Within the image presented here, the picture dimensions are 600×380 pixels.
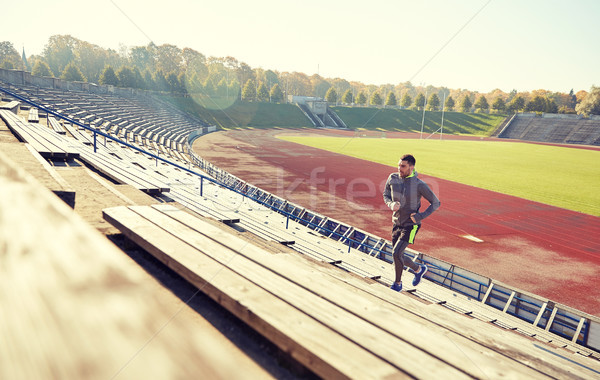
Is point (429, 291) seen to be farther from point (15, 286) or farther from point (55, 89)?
point (55, 89)

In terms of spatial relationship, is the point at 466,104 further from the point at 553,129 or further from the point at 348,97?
the point at 348,97

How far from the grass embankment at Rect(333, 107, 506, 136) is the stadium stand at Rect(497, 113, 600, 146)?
4915 millimetres

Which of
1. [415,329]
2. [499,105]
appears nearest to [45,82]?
[415,329]

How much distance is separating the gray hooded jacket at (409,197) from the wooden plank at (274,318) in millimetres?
3772

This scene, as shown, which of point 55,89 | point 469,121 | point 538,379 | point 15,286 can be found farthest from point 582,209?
point 469,121

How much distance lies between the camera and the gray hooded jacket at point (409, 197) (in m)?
5.98

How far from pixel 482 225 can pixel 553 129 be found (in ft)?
267

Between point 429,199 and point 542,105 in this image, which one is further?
point 542,105

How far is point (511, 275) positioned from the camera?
12.9 meters

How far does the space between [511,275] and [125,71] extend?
7685 cm

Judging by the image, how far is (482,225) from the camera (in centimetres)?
1841

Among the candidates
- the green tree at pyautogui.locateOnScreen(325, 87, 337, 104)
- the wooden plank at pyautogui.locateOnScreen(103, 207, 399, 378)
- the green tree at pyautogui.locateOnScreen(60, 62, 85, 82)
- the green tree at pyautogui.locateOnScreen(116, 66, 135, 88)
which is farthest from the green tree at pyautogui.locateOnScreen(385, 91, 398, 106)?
the wooden plank at pyautogui.locateOnScreen(103, 207, 399, 378)

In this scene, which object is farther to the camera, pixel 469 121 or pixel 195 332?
pixel 469 121

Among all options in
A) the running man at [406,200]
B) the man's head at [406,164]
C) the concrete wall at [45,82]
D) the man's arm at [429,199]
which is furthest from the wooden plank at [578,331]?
the concrete wall at [45,82]
